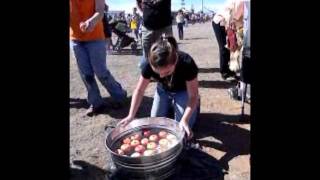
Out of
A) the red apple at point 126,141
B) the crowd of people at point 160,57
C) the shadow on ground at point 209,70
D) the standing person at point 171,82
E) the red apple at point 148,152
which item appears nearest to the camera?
the red apple at point 148,152

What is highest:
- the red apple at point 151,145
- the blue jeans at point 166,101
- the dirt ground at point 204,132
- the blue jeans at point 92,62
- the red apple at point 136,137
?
the blue jeans at point 92,62

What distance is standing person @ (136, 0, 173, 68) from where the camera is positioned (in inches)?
193

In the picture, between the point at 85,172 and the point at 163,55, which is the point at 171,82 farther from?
the point at 85,172

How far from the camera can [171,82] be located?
11.9ft

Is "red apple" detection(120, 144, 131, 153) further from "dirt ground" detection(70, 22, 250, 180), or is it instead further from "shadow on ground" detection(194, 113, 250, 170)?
"shadow on ground" detection(194, 113, 250, 170)

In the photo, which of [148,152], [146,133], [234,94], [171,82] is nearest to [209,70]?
[234,94]

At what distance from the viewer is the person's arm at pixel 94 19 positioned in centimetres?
410

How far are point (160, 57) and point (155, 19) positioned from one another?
6.61 ft

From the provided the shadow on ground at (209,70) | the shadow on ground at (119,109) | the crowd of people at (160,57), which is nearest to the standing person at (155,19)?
the crowd of people at (160,57)

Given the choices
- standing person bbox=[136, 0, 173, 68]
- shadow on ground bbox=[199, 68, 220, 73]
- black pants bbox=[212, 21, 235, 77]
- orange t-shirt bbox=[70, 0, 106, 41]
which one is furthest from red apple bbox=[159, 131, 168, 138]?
shadow on ground bbox=[199, 68, 220, 73]

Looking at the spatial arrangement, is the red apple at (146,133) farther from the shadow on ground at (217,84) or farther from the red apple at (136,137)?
the shadow on ground at (217,84)

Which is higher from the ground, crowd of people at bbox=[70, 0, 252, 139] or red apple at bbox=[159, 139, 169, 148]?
crowd of people at bbox=[70, 0, 252, 139]

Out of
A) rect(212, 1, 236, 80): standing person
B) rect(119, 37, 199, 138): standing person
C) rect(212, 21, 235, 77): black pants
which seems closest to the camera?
rect(119, 37, 199, 138): standing person
